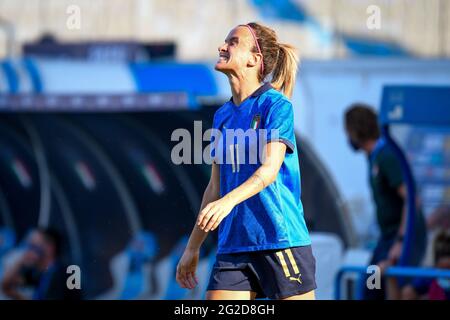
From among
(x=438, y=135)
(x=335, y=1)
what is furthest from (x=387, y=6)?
(x=438, y=135)

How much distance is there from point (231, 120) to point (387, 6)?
741 cm

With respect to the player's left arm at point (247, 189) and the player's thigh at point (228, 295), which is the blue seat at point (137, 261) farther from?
the player's left arm at point (247, 189)

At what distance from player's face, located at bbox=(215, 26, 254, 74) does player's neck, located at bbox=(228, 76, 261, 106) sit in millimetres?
41

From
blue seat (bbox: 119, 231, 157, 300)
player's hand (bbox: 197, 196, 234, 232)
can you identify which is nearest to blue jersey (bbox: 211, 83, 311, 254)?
player's hand (bbox: 197, 196, 234, 232)

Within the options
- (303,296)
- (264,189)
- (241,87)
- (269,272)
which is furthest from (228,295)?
(241,87)

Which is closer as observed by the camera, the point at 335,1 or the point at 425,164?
the point at 425,164

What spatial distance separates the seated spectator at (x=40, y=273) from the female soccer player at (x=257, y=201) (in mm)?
5609

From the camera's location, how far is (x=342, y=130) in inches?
392

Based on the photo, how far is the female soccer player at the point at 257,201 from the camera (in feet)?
15.9

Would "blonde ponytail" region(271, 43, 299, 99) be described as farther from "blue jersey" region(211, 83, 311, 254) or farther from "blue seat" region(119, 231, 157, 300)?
"blue seat" region(119, 231, 157, 300)

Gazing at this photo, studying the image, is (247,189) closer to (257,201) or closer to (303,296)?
(257,201)

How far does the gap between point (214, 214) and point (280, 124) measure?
54cm

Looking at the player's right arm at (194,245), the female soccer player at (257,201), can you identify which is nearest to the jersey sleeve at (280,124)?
the female soccer player at (257,201)
